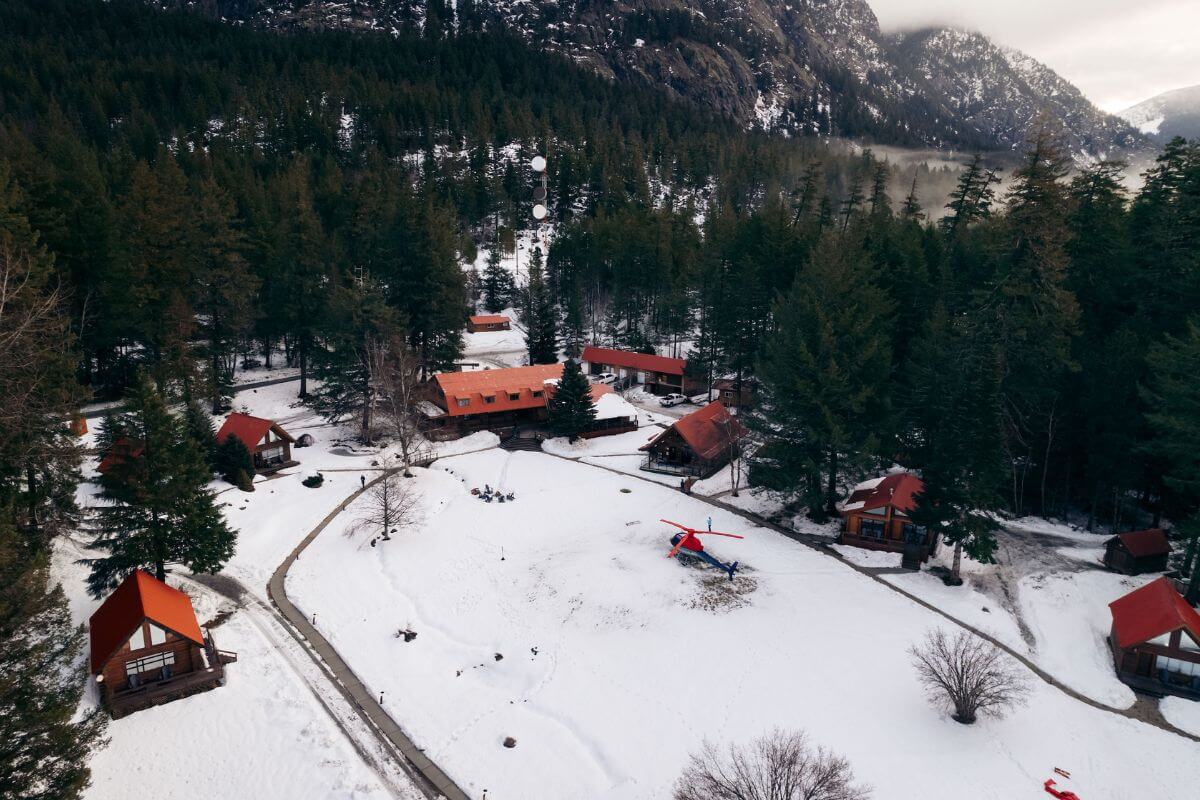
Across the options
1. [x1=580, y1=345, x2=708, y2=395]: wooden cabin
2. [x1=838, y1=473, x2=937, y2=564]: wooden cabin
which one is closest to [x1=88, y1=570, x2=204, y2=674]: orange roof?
[x1=838, y1=473, x2=937, y2=564]: wooden cabin

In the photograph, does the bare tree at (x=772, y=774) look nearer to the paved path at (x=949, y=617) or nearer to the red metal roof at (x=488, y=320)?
the paved path at (x=949, y=617)

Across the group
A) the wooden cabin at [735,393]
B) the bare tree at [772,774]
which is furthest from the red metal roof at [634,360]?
the bare tree at [772,774]

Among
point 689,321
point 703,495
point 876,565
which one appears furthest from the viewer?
point 689,321

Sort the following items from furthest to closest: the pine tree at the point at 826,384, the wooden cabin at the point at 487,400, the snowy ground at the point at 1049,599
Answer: the wooden cabin at the point at 487,400
the pine tree at the point at 826,384
the snowy ground at the point at 1049,599

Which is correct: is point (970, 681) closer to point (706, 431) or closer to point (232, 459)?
point (706, 431)

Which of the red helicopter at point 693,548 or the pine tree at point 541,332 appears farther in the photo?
the pine tree at point 541,332

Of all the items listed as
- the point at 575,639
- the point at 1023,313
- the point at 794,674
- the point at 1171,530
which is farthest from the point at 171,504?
the point at 1171,530

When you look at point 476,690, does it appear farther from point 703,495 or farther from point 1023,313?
point 1023,313
